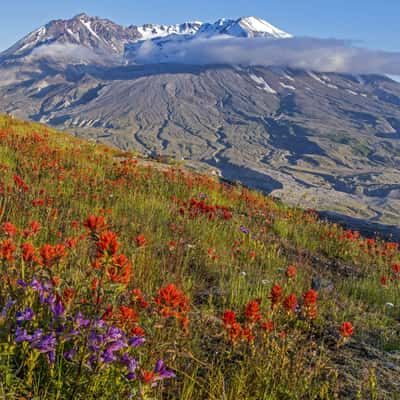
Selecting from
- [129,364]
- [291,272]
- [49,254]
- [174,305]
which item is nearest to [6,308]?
[49,254]

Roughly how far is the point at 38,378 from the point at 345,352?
2.17 m

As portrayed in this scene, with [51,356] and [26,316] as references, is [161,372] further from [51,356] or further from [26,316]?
[26,316]

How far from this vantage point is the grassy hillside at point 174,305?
191 cm

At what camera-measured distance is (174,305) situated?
199cm

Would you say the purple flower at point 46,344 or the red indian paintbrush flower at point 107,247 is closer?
the red indian paintbrush flower at point 107,247

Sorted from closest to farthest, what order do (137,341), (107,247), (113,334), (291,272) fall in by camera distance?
(107,247) < (113,334) < (137,341) < (291,272)

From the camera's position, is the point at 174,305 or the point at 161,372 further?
the point at 174,305

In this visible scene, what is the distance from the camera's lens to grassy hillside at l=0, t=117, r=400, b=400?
191 centimetres

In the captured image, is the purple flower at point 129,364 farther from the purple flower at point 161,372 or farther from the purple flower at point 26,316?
the purple flower at point 26,316

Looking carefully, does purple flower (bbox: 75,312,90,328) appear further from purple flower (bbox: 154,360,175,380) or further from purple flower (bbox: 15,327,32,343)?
purple flower (bbox: 154,360,175,380)

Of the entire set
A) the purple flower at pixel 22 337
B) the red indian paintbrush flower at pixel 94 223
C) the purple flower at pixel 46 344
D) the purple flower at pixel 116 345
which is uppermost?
the red indian paintbrush flower at pixel 94 223

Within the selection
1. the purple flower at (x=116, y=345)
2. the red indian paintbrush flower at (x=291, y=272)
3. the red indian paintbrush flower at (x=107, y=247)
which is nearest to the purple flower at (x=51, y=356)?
the purple flower at (x=116, y=345)

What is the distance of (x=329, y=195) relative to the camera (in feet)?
484


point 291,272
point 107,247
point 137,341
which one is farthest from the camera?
point 291,272
